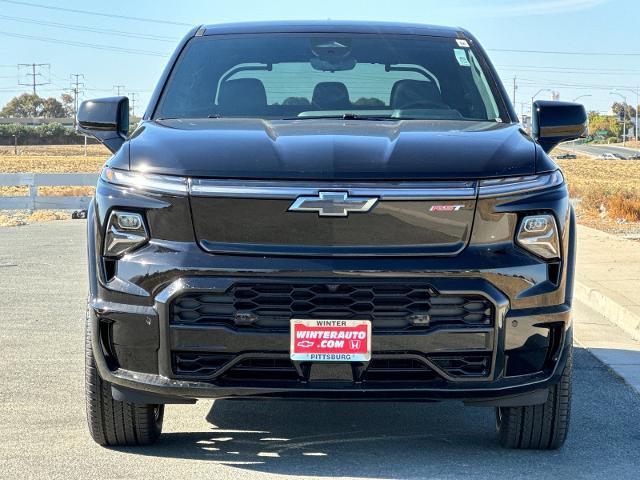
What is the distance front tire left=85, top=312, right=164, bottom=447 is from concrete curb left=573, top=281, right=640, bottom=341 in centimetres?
486

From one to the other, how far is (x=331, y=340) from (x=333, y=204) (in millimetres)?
511

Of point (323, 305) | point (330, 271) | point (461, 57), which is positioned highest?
point (461, 57)

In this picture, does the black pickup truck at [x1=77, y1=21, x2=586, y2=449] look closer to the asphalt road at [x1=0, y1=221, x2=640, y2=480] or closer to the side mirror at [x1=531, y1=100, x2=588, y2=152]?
the asphalt road at [x1=0, y1=221, x2=640, y2=480]

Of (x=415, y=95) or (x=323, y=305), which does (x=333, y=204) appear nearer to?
(x=323, y=305)

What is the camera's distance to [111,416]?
17.0 ft

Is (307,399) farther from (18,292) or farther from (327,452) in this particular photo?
(18,292)

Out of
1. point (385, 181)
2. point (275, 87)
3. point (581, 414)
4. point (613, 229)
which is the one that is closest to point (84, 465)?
point (385, 181)

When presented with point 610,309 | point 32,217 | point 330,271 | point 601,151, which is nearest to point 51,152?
point 601,151

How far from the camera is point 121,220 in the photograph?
4.77 metres

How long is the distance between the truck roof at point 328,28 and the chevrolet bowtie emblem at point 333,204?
7.24ft

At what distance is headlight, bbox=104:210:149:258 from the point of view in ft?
15.5

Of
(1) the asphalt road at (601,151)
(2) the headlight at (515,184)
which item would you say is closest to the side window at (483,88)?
(2) the headlight at (515,184)

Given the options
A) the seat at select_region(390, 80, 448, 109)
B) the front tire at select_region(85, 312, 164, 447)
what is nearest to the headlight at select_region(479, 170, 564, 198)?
the seat at select_region(390, 80, 448, 109)

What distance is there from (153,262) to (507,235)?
1.35 meters
